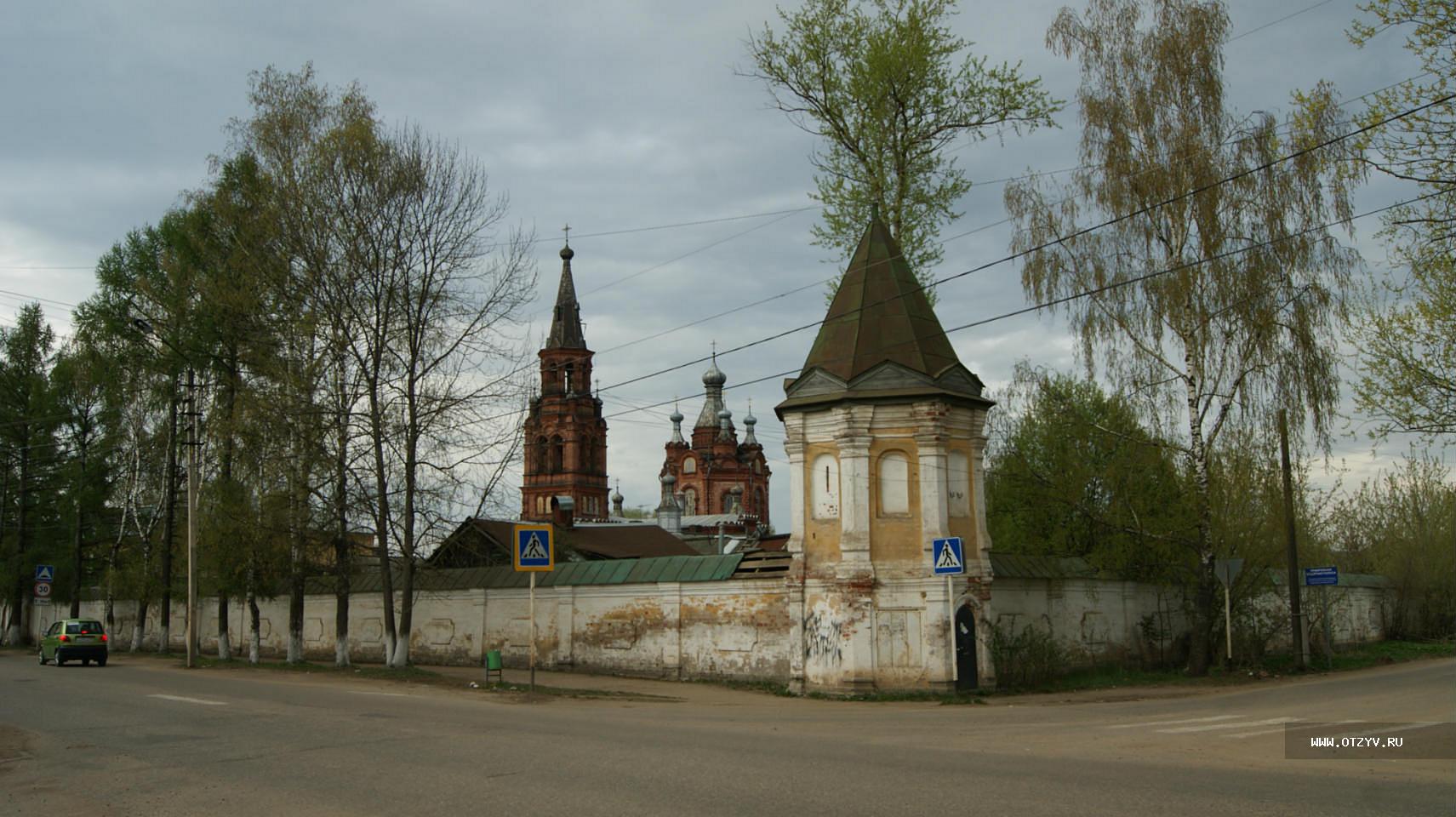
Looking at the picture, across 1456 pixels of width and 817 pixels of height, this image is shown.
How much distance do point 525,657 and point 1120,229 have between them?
18.0 meters

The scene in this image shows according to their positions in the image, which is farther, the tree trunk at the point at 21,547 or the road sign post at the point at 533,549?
the tree trunk at the point at 21,547

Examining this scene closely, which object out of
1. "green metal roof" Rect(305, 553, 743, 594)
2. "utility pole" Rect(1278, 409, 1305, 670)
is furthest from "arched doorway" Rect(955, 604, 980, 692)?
"utility pole" Rect(1278, 409, 1305, 670)

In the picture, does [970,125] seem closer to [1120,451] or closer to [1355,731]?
[1120,451]

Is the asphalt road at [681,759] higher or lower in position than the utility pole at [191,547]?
lower

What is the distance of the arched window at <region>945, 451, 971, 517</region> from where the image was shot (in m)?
20.8

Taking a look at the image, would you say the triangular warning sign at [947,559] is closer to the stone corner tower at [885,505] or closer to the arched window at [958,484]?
the stone corner tower at [885,505]

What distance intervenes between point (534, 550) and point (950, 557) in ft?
24.4

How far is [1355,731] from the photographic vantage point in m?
13.2

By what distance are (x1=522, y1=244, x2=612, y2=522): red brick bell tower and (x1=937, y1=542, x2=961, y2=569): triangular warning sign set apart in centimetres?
6223

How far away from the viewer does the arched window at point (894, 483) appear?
20.5 metres

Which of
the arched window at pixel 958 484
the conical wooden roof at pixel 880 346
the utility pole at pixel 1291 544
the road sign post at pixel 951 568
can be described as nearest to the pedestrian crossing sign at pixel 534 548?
the conical wooden roof at pixel 880 346

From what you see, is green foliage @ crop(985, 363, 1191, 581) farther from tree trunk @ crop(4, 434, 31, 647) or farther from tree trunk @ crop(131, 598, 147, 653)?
tree trunk @ crop(4, 434, 31, 647)

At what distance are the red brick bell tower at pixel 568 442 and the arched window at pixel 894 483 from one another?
60.2m

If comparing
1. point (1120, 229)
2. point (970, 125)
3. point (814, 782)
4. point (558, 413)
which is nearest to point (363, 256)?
point (970, 125)
